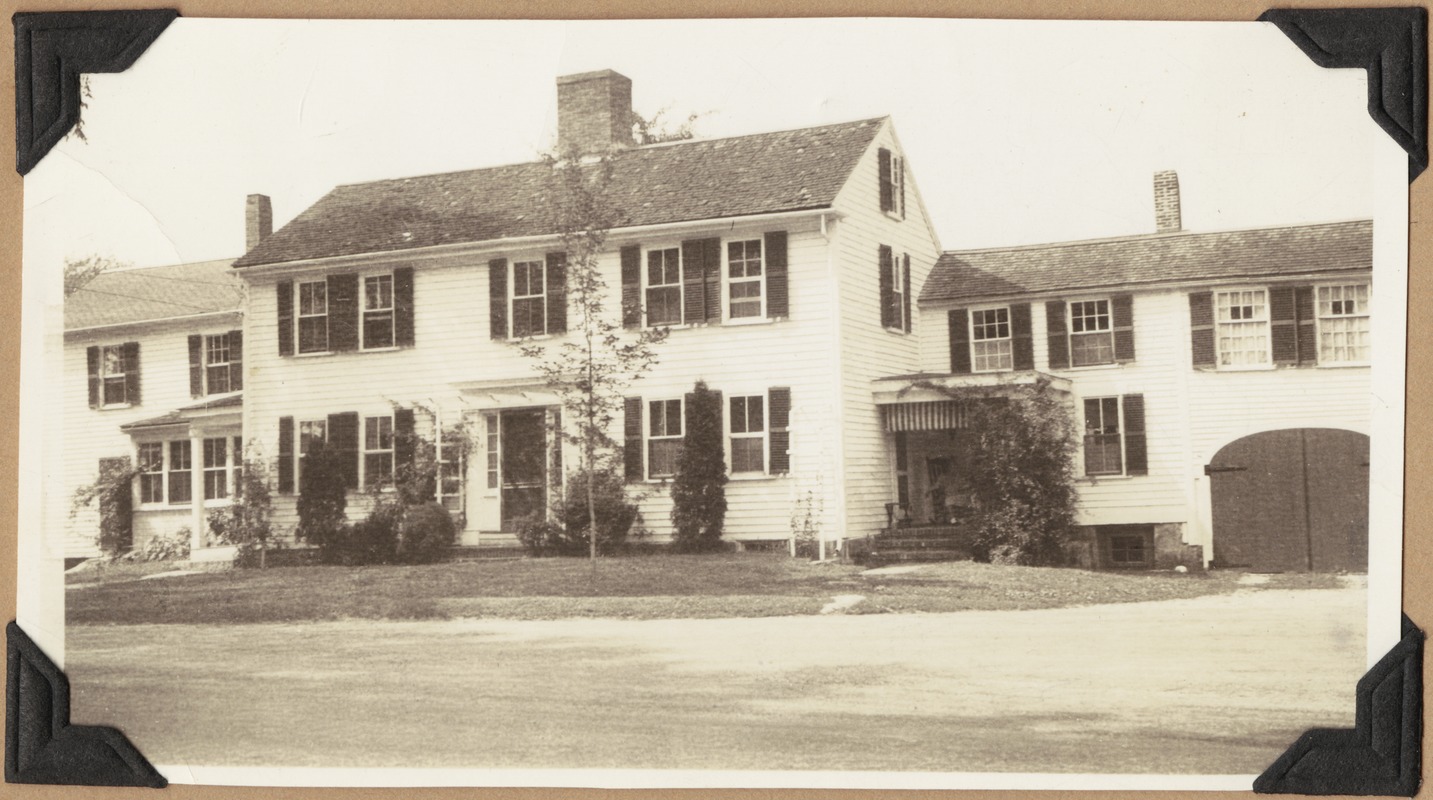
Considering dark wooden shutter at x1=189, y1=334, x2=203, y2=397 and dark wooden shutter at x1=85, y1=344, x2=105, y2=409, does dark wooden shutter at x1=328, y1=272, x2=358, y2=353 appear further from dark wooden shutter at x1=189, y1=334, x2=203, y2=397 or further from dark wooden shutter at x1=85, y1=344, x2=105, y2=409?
dark wooden shutter at x1=85, y1=344, x2=105, y2=409

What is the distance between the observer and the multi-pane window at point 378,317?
7.02 metres

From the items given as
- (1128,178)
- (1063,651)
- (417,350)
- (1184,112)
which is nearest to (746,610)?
(1063,651)

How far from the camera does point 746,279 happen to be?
23.2 feet

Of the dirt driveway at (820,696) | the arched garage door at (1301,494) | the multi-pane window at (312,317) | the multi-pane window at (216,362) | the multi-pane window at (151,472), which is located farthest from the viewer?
the multi-pane window at (312,317)

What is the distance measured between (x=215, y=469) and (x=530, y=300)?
1.89 metres

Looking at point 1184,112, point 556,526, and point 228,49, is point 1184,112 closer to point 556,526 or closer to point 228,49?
point 556,526

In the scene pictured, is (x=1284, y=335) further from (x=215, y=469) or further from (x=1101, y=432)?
(x=215, y=469)

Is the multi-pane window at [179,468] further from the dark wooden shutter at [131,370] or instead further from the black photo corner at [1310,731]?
the black photo corner at [1310,731]

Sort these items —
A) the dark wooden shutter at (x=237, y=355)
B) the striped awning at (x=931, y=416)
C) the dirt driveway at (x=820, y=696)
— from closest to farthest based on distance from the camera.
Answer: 1. the dirt driveway at (x=820, y=696)
2. the striped awning at (x=931, y=416)
3. the dark wooden shutter at (x=237, y=355)

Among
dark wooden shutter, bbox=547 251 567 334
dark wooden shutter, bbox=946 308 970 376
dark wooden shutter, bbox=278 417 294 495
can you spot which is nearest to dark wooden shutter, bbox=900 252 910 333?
dark wooden shutter, bbox=946 308 970 376

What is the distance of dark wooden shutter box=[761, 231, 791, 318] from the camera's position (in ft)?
23.2

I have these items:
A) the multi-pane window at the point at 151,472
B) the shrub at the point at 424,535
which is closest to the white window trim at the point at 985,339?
the shrub at the point at 424,535

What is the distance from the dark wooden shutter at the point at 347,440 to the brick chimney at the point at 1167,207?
4249 mm

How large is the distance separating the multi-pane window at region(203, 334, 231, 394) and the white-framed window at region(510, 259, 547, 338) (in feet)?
5.19
